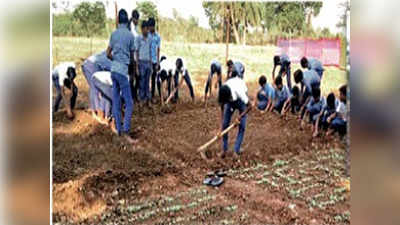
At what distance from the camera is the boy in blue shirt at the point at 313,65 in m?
A: 4.84

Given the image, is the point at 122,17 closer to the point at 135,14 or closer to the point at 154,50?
the point at 135,14

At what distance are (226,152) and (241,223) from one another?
0.73 metres

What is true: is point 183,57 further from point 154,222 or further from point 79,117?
point 154,222

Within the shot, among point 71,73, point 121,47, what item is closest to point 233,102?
point 121,47

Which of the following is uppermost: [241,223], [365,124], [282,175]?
[365,124]

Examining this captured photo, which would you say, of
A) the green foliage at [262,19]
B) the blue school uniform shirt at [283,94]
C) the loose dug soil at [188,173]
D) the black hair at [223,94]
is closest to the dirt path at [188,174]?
the loose dug soil at [188,173]

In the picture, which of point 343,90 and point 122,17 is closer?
point 122,17

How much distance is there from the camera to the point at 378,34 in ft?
14.3

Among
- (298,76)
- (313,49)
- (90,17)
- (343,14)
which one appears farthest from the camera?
(298,76)

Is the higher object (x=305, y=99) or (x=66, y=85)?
(x=66, y=85)

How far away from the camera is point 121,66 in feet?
15.4

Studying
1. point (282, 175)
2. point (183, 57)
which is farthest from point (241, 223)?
point (183, 57)

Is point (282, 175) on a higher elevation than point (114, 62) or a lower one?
lower

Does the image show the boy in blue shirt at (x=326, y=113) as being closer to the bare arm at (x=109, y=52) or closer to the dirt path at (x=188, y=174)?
the dirt path at (x=188, y=174)
